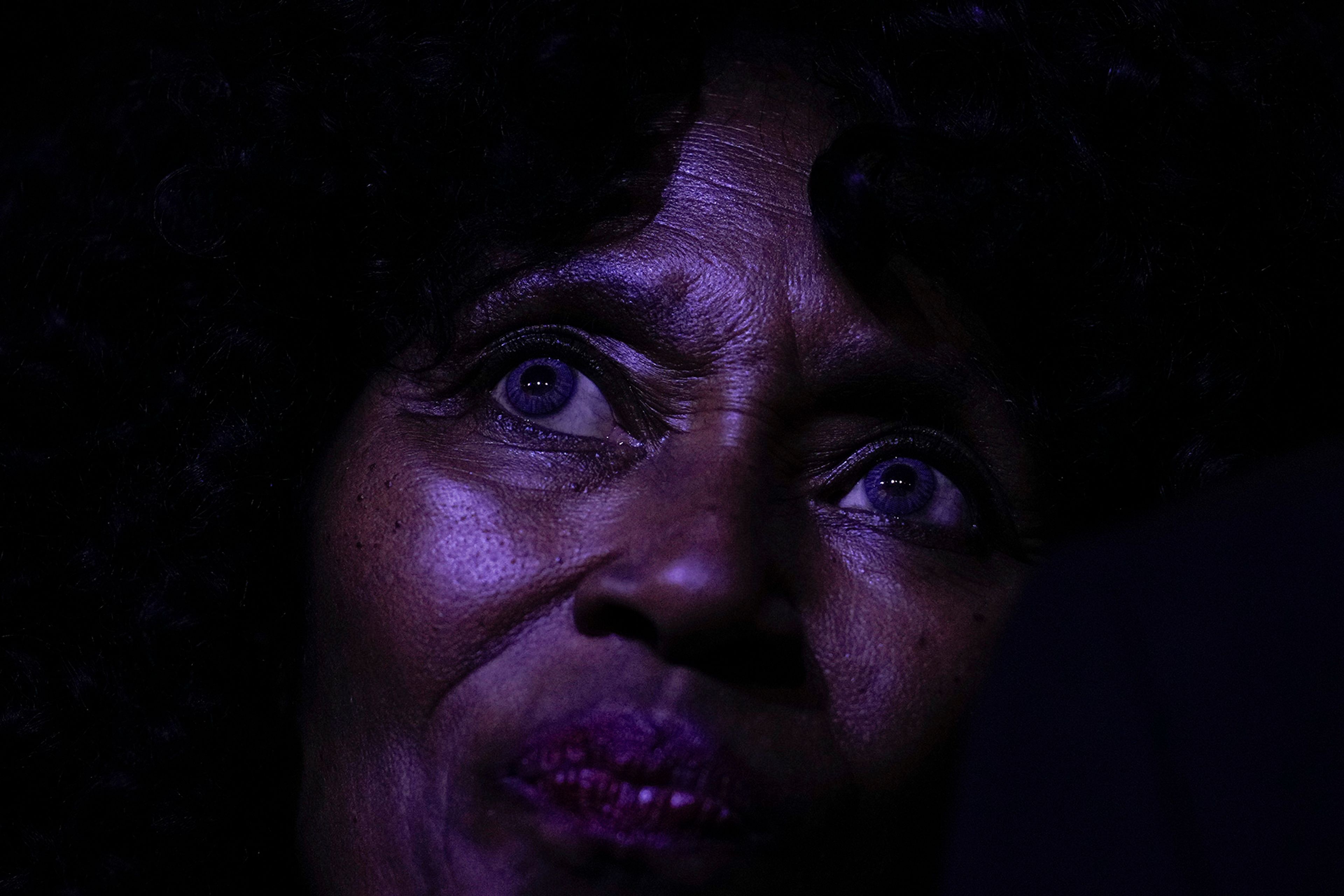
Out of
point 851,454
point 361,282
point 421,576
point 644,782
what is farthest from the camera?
point 361,282

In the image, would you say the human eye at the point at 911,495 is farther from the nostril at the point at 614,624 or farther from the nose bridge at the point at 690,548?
the nostril at the point at 614,624

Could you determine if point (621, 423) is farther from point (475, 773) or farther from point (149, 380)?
point (149, 380)

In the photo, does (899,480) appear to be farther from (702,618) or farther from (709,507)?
(702,618)

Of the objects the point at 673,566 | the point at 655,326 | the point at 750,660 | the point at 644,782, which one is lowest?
the point at 644,782

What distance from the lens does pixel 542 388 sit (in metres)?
1.84

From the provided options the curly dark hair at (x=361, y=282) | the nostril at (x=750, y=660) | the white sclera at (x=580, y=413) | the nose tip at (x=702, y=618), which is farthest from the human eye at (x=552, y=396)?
the nostril at (x=750, y=660)

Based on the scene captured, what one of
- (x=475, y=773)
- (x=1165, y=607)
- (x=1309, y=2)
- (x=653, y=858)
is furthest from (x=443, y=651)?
(x=1309, y=2)

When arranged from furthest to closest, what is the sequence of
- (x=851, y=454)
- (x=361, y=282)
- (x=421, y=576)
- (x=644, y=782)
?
(x=361, y=282) < (x=851, y=454) < (x=421, y=576) < (x=644, y=782)

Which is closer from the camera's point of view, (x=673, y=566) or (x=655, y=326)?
(x=673, y=566)

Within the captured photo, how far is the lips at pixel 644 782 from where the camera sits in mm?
1499

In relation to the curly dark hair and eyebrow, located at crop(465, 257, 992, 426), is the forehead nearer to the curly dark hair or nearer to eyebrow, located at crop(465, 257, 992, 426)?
eyebrow, located at crop(465, 257, 992, 426)

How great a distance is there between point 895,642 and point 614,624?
15.4 inches

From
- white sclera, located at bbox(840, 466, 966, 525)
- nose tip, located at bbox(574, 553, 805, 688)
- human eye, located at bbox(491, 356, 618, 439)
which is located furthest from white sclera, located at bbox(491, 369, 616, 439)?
white sclera, located at bbox(840, 466, 966, 525)

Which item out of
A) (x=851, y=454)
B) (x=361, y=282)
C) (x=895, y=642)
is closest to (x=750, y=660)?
(x=895, y=642)
